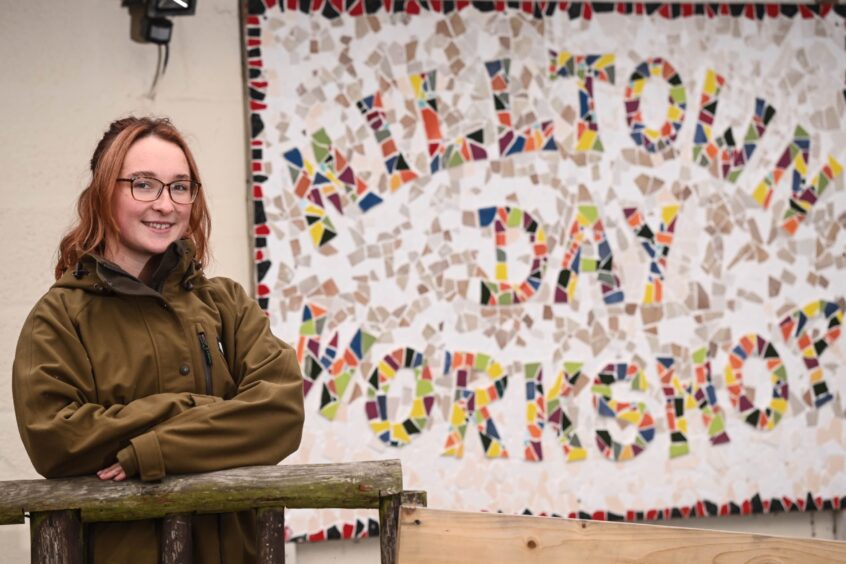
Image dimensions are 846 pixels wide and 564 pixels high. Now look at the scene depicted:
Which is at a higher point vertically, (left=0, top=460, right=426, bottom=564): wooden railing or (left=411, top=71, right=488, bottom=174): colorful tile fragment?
(left=411, top=71, right=488, bottom=174): colorful tile fragment

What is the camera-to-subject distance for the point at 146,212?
1.97m

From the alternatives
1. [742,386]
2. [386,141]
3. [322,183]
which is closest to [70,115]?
[322,183]

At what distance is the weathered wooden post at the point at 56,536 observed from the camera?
1812 mm

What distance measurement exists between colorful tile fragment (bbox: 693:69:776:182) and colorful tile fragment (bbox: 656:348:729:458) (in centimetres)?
67

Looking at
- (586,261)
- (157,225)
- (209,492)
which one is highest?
(586,261)

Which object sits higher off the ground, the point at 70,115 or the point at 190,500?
the point at 70,115

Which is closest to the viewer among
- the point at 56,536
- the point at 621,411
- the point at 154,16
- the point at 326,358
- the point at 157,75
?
the point at 56,536

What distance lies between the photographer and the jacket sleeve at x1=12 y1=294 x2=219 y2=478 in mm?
1796

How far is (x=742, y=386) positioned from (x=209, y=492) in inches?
98.0

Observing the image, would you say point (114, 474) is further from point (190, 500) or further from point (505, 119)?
point (505, 119)

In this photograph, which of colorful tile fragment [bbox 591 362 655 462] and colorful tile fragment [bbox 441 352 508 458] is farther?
colorful tile fragment [bbox 591 362 655 462]

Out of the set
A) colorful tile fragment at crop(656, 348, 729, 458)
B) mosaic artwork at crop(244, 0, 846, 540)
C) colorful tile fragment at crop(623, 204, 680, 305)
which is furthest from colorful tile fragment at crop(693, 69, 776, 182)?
colorful tile fragment at crop(656, 348, 729, 458)

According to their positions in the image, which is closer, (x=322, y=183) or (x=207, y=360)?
(x=207, y=360)

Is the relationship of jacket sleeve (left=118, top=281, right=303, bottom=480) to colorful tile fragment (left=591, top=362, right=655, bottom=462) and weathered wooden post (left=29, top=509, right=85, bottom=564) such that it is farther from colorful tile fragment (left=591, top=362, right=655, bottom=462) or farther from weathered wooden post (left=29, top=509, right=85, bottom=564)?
colorful tile fragment (left=591, top=362, right=655, bottom=462)
